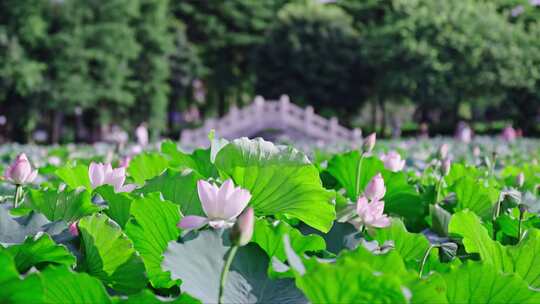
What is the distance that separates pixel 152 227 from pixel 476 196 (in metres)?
1.05

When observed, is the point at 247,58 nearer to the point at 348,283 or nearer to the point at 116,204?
the point at 116,204

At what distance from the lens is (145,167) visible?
2.10 m

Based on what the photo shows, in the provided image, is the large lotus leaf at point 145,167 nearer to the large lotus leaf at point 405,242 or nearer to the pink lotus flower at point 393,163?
the pink lotus flower at point 393,163

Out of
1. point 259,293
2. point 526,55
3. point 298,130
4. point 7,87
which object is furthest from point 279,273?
point 526,55

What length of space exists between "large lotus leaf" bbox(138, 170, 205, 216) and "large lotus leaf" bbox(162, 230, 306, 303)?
0.34 meters

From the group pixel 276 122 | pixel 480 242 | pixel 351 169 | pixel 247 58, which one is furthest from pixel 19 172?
pixel 247 58

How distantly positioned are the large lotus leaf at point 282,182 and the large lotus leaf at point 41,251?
1.15 ft

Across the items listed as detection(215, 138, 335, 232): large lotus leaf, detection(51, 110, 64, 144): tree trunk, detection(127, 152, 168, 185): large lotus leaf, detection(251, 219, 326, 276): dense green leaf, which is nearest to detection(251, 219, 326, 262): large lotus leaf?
detection(251, 219, 326, 276): dense green leaf

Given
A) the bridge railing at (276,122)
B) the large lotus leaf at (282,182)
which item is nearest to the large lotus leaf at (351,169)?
the large lotus leaf at (282,182)

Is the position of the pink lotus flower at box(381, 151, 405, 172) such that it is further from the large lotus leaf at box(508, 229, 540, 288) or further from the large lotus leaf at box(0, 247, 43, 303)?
the large lotus leaf at box(0, 247, 43, 303)

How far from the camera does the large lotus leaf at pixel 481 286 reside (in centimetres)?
96

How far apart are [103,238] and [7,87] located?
27796 millimetres

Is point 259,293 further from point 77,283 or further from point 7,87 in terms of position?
point 7,87

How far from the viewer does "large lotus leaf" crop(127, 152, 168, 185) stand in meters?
2.07
